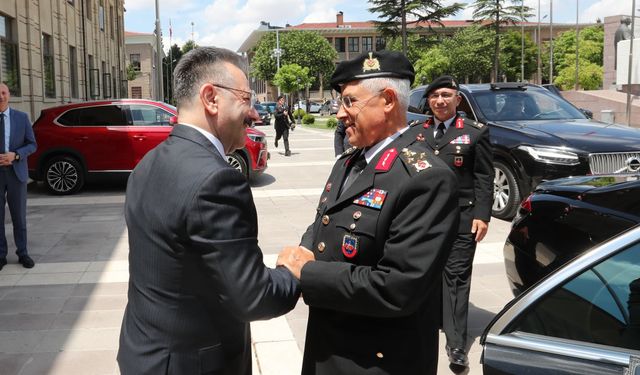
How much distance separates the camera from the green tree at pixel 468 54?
72.9 m

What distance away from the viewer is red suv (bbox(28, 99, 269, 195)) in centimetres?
1198

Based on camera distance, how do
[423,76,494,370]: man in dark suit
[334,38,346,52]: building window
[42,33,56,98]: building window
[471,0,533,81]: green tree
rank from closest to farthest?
1. [423,76,494,370]: man in dark suit
2. [42,33,56,98]: building window
3. [471,0,533,81]: green tree
4. [334,38,346,52]: building window

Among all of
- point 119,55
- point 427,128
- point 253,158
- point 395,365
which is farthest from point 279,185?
point 119,55

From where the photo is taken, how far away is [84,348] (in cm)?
441

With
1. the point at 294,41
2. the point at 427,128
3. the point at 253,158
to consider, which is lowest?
the point at 253,158

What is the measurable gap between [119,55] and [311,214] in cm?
3044

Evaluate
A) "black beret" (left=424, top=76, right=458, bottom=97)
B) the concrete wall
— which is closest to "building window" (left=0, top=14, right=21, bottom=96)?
"black beret" (left=424, top=76, right=458, bottom=97)

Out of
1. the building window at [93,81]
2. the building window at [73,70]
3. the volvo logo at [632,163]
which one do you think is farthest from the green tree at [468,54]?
the volvo logo at [632,163]

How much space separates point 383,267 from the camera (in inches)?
74.0

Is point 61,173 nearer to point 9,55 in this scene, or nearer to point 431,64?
point 9,55

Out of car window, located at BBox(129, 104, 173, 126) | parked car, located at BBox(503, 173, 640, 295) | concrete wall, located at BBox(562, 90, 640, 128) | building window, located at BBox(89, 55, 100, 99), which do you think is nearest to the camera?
parked car, located at BBox(503, 173, 640, 295)

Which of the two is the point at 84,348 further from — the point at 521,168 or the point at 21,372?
the point at 521,168

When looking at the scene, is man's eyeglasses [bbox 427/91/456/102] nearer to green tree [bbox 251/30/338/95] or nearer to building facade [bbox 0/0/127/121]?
building facade [bbox 0/0/127/121]

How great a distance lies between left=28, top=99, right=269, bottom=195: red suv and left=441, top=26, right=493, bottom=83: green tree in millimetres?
64091
